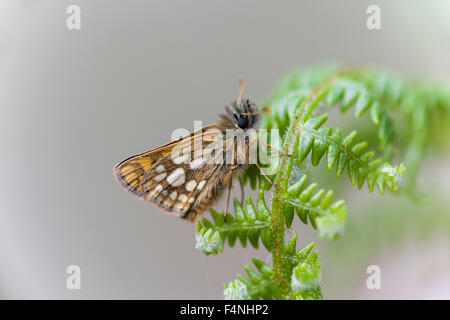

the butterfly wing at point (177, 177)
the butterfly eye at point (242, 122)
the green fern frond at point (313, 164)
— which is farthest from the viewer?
the butterfly eye at point (242, 122)

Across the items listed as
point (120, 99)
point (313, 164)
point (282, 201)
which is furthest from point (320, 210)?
point (120, 99)

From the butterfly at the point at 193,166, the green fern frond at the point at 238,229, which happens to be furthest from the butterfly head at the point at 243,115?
the green fern frond at the point at 238,229

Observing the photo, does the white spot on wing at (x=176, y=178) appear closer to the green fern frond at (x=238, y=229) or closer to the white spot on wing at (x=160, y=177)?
the white spot on wing at (x=160, y=177)

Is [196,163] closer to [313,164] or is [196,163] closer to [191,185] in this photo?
[191,185]

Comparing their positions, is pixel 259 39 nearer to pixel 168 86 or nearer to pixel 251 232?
pixel 168 86

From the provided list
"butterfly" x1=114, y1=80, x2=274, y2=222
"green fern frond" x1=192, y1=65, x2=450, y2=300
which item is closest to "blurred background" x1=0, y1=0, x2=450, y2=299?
"green fern frond" x1=192, y1=65, x2=450, y2=300

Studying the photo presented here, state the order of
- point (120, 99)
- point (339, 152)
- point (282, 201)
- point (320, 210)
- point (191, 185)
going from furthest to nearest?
1. point (120, 99)
2. point (191, 185)
3. point (339, 152)
4. point (282, 201)
5. point (320, 210)
